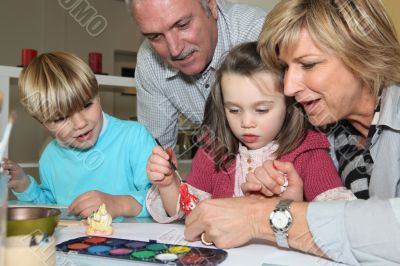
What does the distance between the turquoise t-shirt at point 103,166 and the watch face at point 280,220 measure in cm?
71

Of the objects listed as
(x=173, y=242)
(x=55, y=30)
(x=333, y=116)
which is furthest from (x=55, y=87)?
(x=55, y=30)

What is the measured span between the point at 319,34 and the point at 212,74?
0.64 metres

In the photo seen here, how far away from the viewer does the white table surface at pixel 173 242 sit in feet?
2.42

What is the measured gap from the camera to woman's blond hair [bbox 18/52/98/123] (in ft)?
4.24

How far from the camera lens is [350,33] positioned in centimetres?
102

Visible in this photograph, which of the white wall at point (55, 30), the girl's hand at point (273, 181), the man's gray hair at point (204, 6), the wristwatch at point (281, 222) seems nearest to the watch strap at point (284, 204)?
the wristwatch at point (281, 222)

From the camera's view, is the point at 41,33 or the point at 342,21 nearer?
the point at 342,21

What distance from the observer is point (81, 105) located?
1.33 m

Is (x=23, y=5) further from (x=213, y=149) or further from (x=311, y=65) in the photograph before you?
(x=311, y=65)

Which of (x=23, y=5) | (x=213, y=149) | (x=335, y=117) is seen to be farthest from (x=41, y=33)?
(x=335, y=117)

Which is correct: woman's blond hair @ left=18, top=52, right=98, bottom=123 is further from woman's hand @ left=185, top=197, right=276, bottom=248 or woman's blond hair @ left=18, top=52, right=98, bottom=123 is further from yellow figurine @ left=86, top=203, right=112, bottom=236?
woman's hand @ left=185, top=197, right=276, bottom=248

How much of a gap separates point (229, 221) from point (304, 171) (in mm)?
389

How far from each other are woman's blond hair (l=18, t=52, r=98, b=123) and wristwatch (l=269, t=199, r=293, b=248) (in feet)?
2.45

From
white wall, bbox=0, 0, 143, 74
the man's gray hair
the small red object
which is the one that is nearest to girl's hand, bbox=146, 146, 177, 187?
the small red object
